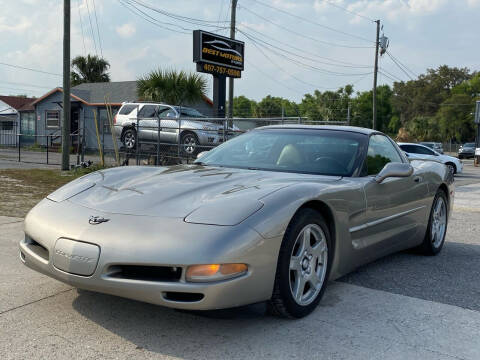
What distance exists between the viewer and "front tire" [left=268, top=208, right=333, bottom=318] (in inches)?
121

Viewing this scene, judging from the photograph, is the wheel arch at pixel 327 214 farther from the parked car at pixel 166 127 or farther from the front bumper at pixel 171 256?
the parked car at pixel 166 127

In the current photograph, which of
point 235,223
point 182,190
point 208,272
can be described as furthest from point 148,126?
point 208,272

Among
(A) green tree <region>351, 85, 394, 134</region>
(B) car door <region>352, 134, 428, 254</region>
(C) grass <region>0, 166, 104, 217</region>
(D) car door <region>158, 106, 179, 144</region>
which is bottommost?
(C) grass <region>0, 166, 104, 217</region>

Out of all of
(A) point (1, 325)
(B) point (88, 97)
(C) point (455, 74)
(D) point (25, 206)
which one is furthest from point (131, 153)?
(C) point (455, 74)

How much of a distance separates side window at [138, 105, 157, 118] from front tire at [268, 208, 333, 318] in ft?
43.8

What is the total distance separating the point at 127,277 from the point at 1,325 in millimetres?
901

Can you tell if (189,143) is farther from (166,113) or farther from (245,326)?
(245,326)

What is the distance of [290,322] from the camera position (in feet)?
10.5

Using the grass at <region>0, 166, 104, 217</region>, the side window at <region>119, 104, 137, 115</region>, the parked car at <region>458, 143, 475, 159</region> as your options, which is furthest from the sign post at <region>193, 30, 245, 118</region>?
the parked car at <region>458, 143, 475, 159</region>

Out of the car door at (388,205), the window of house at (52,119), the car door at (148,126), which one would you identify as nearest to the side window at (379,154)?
the car door at (388,205)

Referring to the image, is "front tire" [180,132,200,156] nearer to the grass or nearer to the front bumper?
the grass

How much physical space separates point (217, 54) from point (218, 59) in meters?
0.17

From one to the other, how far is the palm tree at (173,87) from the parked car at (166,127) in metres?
4.19

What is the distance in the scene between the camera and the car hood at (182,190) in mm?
3004
